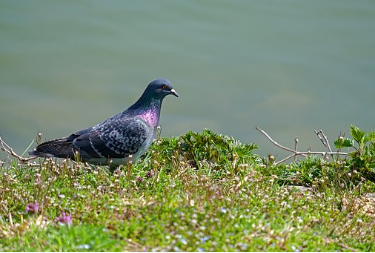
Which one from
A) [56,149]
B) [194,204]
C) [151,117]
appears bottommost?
[194,204]

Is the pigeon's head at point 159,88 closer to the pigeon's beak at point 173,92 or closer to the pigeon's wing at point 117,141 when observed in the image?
A: the pigeon's beak at point 173,92

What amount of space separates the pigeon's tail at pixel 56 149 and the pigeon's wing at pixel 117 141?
0.13 m

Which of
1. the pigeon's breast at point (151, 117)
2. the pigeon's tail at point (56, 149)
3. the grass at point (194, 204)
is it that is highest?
the pigeon's breast at point (151, 117)

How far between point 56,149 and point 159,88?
1.83 meters

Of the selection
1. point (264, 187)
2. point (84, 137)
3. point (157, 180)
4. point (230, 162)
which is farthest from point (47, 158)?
point (264, 187)

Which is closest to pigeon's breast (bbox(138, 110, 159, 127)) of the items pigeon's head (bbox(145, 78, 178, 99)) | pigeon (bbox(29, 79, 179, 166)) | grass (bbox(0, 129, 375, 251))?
pigeon (bbox(29, 79, 179, 166))

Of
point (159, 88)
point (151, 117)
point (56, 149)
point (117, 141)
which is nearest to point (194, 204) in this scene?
point (117, 141)

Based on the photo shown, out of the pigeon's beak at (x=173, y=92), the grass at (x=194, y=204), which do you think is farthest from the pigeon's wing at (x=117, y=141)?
the pigeon's beak at (x=173, y=92)

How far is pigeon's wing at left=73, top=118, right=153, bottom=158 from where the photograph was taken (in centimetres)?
967

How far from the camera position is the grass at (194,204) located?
Result: 605cm

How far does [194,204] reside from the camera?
671 cm

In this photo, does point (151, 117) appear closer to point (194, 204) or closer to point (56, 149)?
point (56, 149)

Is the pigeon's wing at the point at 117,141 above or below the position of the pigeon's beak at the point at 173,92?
below

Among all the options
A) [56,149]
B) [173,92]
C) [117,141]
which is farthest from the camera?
[173,92]
